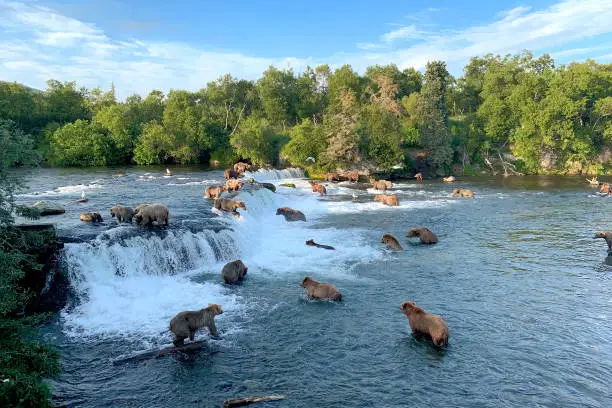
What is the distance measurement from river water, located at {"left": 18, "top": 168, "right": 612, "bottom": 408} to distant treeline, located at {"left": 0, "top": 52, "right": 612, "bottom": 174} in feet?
67.9

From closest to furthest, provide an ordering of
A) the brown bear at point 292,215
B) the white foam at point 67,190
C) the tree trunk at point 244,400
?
the tree trunk at point 244,400 < the brown bear at point 292,215 < the white foam at point 67,190

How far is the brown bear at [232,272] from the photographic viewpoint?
1638 cm

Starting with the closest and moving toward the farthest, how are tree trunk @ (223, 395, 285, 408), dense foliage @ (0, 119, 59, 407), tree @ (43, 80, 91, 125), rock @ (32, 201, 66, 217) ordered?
dense foliage @ (0, 119, 59, 407) → tree trunk @ (223, 395, 285, 408) → rock @ (32, 201, 66, 217) → tree @ (43, 80, 91, 125)

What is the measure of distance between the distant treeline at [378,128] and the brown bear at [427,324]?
32089mm

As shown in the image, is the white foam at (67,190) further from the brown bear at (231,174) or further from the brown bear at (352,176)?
the brown bear at (352,176)

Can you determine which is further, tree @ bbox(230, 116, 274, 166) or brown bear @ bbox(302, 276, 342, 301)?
tree @ bbox(230, 116, 274, 166)

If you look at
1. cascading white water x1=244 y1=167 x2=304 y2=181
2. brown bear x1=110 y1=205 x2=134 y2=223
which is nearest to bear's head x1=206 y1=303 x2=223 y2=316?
brown bear x1=110 y1=205 x2=134 y2=223

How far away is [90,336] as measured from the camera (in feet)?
40.1

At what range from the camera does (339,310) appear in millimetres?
14094

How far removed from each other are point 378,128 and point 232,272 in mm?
33305

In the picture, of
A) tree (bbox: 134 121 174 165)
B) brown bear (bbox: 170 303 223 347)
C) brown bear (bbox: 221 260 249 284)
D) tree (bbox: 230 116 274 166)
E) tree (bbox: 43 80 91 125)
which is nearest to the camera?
brown bear (bbox: 170 303 223 347)

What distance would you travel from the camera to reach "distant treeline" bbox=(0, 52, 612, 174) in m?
46.2

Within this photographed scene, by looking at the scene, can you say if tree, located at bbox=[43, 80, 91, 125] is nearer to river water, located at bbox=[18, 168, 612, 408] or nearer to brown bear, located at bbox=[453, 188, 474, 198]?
river water, located at bbox=[18, 168, 612, 408]

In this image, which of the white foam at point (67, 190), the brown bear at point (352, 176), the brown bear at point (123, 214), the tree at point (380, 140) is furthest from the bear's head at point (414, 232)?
the tree at point (380, 140)
